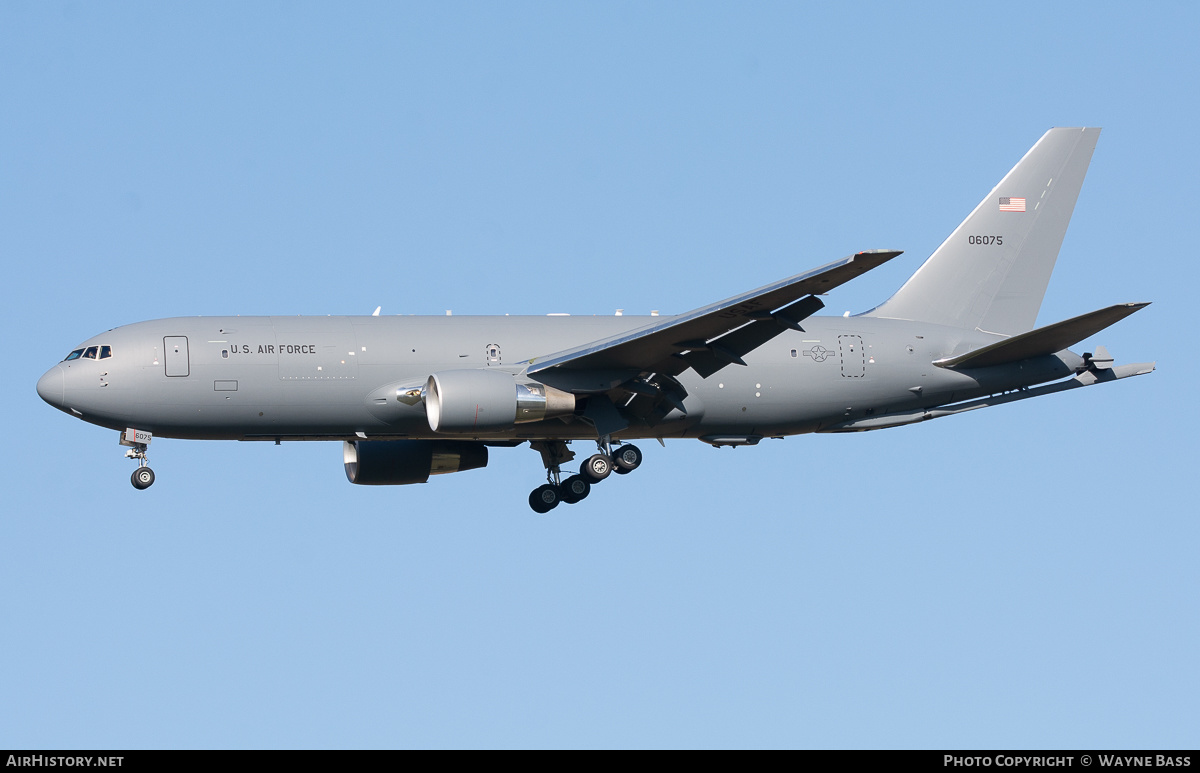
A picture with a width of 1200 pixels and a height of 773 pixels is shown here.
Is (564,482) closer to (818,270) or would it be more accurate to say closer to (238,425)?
(238,425)

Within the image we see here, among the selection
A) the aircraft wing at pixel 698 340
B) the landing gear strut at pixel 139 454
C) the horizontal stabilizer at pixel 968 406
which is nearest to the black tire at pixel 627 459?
the aircraft wing at pixel 698 340

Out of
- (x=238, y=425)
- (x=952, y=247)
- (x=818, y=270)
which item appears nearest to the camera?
(x=818, y=270)

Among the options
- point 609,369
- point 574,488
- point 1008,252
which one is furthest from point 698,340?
point 1008,252

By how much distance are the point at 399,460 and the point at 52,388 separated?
36.3ft

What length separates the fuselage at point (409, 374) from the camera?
141 ft

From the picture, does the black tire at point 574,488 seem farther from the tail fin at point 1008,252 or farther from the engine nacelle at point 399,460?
the tail fin at point 1008,252

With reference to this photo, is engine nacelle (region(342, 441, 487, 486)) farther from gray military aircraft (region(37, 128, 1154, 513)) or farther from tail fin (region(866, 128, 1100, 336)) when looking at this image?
tail fin (region(866, 128, 1100, 336))

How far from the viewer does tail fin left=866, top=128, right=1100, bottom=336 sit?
49.5 meters

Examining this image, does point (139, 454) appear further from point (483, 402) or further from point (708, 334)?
point (708, 334)

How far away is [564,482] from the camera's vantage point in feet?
165

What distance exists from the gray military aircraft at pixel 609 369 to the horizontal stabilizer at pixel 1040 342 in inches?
3.0
